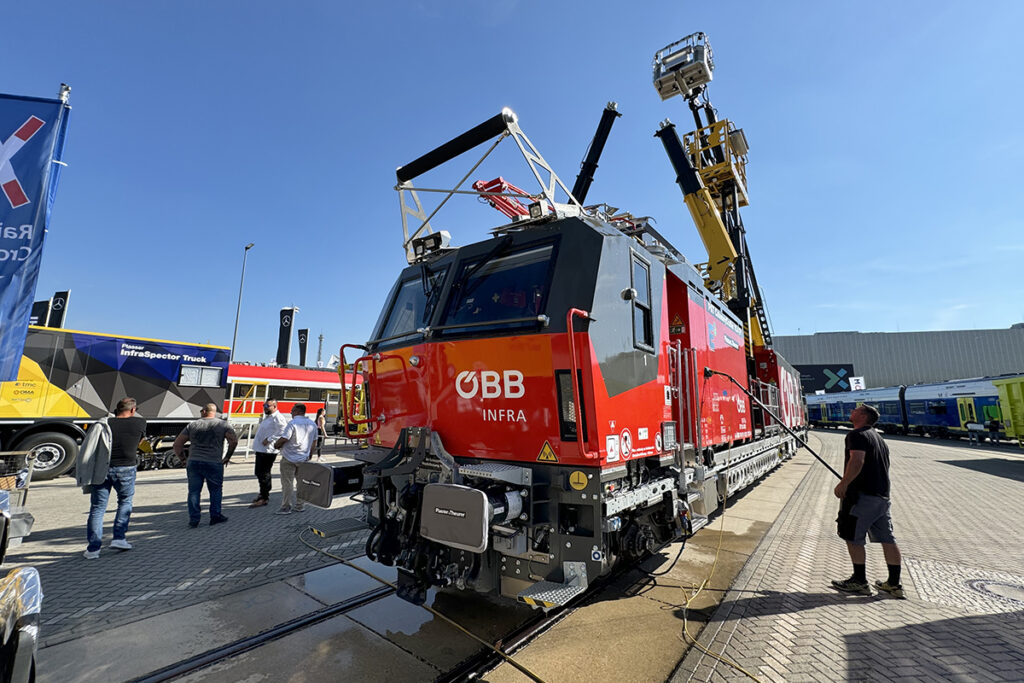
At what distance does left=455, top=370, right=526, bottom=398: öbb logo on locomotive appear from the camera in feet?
11.1

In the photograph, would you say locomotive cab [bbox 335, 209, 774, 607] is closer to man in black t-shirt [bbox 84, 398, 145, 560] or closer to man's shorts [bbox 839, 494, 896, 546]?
man's shorts [bbox 839, 494, 896, 546]

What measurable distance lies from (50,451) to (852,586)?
1582cm

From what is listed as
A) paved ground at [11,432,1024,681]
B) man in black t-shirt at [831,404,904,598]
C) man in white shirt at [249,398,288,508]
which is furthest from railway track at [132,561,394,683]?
man in black t-shirt at [831,404,904,598]

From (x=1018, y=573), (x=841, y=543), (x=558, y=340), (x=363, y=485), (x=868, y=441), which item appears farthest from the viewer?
(x=841, y=543)

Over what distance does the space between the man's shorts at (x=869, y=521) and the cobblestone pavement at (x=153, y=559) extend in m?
5.65

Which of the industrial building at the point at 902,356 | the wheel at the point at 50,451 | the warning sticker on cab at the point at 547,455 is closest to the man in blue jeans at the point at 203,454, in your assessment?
the warning sticker on cab at the point at 547,455

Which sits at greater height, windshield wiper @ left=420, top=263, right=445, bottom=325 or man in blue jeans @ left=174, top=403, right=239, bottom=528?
windshield wiper @ left=420, top=263, right=445, bottom=325

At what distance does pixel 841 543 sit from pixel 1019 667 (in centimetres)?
335

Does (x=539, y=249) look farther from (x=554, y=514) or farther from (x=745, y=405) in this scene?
(x=745, y=405)

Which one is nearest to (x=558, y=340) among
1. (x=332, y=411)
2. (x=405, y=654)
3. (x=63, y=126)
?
(x=405, y=654)

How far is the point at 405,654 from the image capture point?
3.33 metres

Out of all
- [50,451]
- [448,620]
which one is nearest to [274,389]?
[50,451]

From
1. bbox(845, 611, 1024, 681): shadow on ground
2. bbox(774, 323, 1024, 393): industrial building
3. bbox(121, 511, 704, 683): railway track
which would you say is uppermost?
bbox(774, 323, 1024, 393): industrial building

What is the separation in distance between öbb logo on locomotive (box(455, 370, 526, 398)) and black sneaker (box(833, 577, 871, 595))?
393 centimetres
